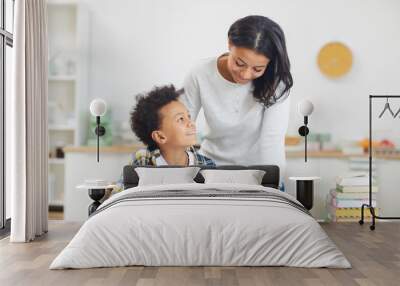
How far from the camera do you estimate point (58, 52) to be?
704 cm

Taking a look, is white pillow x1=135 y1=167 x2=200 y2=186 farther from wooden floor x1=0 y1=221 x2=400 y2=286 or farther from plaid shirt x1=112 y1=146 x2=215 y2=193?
wooden floor x1=0 y1=221 x2=400 y2=286

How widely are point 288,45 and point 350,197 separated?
1957 millimetres

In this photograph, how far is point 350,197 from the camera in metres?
6.73

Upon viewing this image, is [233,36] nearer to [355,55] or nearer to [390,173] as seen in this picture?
[355,55]

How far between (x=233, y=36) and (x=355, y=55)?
1.50 metres

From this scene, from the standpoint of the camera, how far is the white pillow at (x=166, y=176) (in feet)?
20.2

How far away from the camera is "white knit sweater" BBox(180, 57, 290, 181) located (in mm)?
6719

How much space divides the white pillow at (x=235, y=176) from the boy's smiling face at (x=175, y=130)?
56cm

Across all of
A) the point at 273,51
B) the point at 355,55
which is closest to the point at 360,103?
the point at 355,55

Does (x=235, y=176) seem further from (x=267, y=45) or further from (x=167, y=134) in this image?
(x=267, y=45)

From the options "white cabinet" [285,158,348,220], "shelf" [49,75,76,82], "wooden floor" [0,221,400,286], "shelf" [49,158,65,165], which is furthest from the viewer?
"shelf" [49,158,65,165]

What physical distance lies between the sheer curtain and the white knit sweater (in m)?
1.78

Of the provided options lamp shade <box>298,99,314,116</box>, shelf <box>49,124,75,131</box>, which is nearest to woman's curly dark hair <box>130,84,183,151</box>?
shelf <box>49,124,75,131</box>

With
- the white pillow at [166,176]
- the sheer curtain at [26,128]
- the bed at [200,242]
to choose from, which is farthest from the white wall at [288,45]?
the bed at [200,242]
